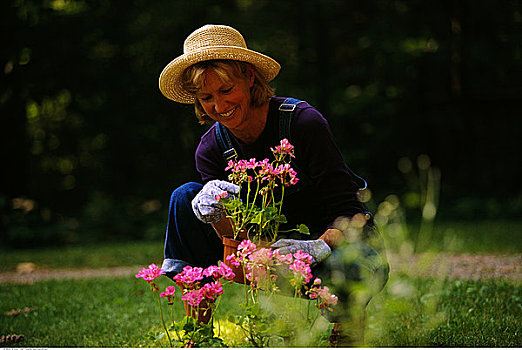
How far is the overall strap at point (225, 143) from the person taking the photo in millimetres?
2490

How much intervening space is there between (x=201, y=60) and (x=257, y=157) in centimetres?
47

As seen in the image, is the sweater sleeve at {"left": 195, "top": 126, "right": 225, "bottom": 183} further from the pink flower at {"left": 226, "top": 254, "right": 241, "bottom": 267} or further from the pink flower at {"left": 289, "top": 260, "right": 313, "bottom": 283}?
the pink flower at {"left": 289, "top": 260, "right": 313, "bottom": 283}

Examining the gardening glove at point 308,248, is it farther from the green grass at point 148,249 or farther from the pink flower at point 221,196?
the green grass at point 148,249

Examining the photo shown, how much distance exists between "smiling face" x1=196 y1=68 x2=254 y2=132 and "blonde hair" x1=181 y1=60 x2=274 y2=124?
13mm

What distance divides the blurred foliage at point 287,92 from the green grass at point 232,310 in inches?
154

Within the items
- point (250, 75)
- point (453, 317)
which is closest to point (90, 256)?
point (453, 317)

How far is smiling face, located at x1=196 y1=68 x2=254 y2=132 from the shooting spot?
226 cm

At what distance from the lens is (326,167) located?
229cm

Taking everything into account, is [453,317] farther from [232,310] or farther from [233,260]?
[233,260]

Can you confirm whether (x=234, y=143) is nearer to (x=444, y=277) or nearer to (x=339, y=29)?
(x=444, y=277)

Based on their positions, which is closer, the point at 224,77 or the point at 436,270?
the point at 224,77

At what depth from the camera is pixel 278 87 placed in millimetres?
8945

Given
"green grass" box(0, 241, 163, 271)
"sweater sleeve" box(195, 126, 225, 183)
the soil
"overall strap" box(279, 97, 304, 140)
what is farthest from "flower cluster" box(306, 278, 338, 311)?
"green grass" box(0, 241, 163, 271)

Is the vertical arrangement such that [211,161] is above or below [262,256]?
above
